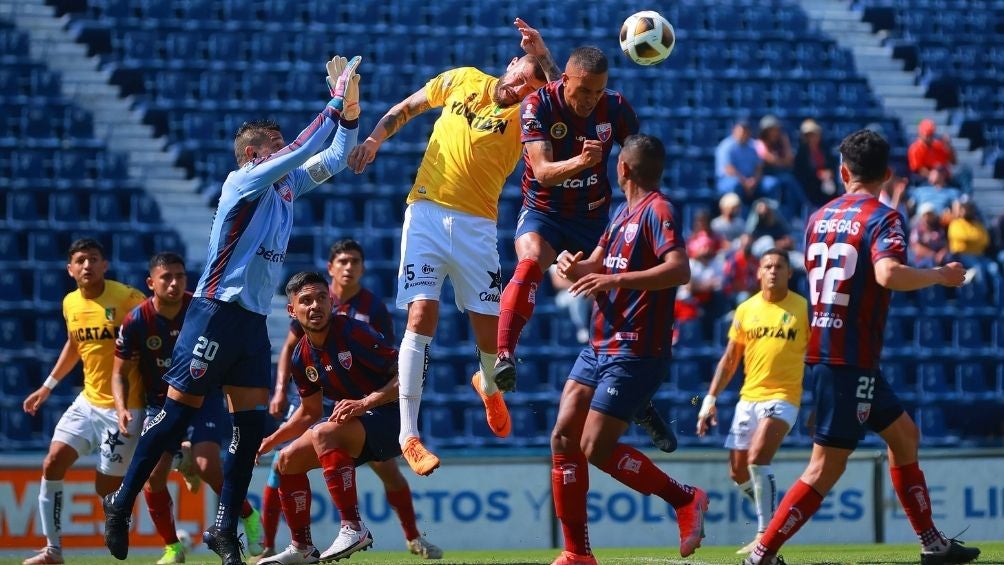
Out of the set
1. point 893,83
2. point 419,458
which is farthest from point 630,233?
point 893,83

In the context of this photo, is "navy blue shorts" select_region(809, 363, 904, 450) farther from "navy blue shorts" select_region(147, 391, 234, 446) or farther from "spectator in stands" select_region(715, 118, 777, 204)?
"spectator in stands" select_region(715, 118, 777, 204)

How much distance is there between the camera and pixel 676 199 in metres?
18.3

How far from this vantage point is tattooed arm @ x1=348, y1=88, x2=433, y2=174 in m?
8.75

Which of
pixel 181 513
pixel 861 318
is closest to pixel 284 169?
pixel 861 318

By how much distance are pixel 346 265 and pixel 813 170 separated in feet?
32.1

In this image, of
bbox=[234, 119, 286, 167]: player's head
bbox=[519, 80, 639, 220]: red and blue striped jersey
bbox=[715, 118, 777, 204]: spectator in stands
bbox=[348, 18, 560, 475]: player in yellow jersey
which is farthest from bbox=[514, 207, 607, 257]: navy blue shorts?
bbox=[715, 118, 777, 204]: spectator in stands

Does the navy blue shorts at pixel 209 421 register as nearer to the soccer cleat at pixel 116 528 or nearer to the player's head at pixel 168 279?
the player's head at pixel 168 279

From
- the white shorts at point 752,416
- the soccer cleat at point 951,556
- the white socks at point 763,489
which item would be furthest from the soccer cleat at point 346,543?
the white shorts at point 752,416

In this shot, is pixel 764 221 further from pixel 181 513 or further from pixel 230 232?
pixel 230 232

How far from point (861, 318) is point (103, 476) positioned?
5.82 meters

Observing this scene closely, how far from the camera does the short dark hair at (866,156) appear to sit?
766 cm

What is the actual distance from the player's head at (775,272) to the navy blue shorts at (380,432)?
373 centimetres

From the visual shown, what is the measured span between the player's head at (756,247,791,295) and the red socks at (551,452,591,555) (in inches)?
172

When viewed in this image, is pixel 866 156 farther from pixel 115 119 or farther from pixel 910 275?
pixel 115 119
